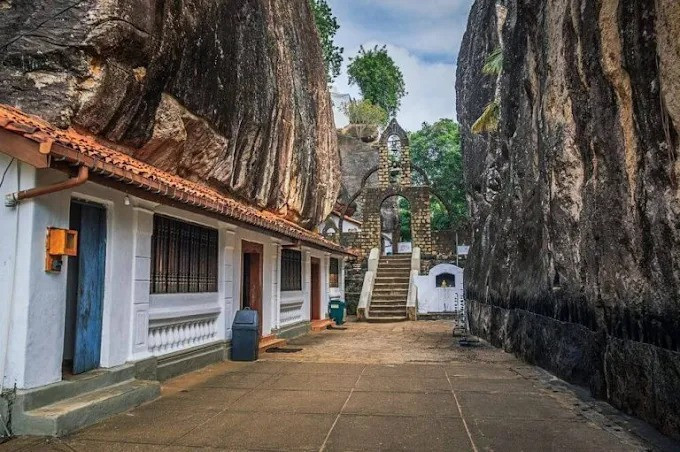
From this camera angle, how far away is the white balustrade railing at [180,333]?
725 cm

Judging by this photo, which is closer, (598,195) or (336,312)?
(598,195)

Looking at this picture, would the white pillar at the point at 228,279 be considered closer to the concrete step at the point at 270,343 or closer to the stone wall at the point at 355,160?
the concrete step at the point at 270,343

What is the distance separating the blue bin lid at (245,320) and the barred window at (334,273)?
1095 centimetres

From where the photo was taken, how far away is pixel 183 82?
8.29 meters

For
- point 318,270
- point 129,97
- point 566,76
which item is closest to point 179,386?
point 129,97

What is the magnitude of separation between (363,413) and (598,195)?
12.9 ft

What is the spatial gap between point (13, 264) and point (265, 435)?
2.92 meters

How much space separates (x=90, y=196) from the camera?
5.84m

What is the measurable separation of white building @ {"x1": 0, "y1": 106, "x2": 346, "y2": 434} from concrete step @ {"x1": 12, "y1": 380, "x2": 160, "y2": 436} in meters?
0.04

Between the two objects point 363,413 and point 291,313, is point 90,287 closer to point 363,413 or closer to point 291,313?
point 363,413

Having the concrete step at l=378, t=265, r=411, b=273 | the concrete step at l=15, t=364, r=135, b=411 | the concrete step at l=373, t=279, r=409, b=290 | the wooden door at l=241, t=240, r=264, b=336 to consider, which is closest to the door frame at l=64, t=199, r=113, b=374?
the concrete step at l=15, t=364, r=135, b=411

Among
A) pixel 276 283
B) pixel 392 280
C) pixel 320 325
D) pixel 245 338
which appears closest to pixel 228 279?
pixel 245 338

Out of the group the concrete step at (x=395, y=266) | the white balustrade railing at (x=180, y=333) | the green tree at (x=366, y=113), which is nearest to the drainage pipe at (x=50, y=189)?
the white balustrade railing at (x=180, y=333)

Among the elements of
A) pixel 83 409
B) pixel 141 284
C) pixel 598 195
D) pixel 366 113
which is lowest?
pixel 83 409
